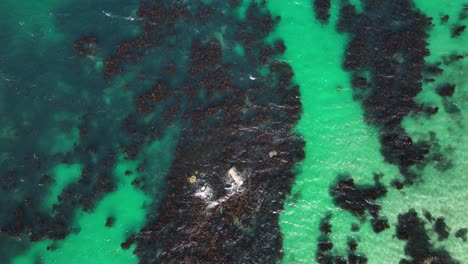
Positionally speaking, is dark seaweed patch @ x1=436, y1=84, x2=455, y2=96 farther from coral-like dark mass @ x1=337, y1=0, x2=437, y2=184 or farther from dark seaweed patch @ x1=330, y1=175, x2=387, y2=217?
dark seaweed patch @ x1=330, y1=175, x2=387, y2=217

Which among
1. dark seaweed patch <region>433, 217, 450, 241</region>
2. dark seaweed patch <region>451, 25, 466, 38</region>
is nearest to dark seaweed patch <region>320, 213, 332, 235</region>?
dark seaweed patch <region>433, 217, 450, 241</region>

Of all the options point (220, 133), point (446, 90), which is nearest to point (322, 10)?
point (446, 90)

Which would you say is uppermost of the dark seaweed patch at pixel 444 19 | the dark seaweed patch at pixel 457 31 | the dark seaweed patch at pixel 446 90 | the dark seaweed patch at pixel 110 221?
the dark seaweed patch at pixel 444 19

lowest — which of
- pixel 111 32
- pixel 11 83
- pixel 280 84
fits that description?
pixel 11 83

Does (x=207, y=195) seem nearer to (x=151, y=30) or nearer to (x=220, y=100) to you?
(x=220, y=100)

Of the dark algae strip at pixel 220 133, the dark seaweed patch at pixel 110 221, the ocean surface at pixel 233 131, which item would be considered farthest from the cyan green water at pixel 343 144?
the dark seaweed patch at pixel 110 221

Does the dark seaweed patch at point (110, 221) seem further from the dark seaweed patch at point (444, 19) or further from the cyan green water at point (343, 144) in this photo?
the dark seaweed patch at point (444, 19)

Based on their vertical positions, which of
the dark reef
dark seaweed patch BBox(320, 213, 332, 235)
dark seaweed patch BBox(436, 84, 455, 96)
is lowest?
dark seaweed patch BBox(320, 213, 332, 235)

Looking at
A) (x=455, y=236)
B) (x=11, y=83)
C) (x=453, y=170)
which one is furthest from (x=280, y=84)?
(x=11, y=83)
